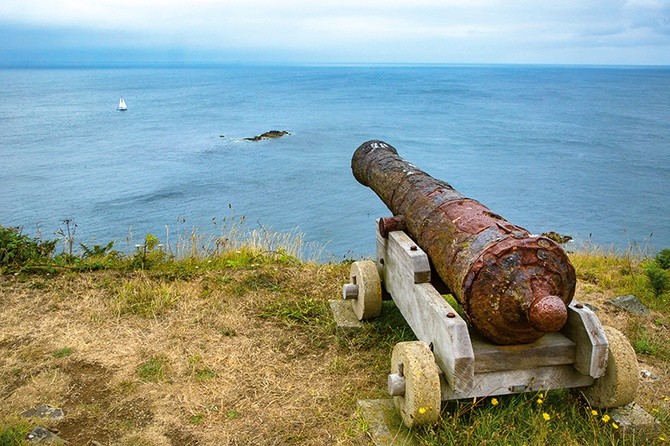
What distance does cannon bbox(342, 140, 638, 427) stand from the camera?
3338 millimetres

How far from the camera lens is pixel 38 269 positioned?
6504 mm

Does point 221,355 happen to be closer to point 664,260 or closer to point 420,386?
point 420,386

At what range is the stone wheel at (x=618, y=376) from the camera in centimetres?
359

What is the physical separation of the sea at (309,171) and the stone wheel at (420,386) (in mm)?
5663

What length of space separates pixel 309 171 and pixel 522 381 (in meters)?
24.7

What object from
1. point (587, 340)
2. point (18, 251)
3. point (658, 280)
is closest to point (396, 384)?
point (587, 340)

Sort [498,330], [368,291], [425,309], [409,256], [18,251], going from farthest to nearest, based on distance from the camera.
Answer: [18,251], [368,291], [409,256], [425,309], [498,330]

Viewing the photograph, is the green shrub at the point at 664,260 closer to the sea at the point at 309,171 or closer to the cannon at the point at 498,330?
the sea at the point at 309,171

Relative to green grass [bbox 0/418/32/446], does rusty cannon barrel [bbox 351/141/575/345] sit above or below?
above

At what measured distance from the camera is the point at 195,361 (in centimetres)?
471

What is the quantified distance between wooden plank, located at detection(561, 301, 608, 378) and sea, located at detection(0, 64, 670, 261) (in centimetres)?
580

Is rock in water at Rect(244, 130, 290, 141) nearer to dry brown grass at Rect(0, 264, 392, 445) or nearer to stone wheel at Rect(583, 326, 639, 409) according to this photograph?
dry brown grass at Rect(0, 264, 392, 445)

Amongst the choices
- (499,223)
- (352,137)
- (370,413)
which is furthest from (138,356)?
(352,137)

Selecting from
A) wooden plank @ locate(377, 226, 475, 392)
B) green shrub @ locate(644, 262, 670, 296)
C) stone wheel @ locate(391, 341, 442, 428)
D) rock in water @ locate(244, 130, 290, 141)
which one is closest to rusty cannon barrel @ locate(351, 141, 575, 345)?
wooden plank @ locate(377, 226, 475, 392)
